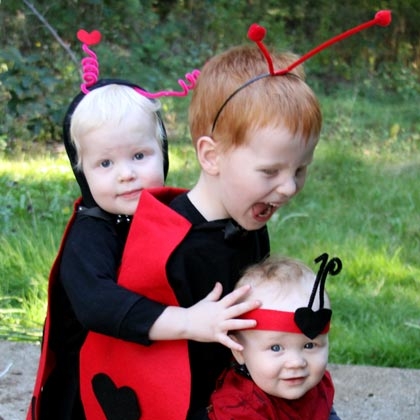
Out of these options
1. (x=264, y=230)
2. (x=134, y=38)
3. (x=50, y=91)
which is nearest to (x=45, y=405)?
(x=264, y=230)

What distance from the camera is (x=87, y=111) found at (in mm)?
2660

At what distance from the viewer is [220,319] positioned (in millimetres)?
2385

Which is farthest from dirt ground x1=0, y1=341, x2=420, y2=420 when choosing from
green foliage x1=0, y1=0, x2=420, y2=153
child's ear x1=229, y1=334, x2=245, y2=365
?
green foliage x1=0, y1=0, x2=420, y2=153

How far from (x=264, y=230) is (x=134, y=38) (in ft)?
22.3

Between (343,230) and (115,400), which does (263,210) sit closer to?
(115,400)

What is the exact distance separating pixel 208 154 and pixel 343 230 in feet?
12.3

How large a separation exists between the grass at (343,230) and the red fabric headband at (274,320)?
1935 mm

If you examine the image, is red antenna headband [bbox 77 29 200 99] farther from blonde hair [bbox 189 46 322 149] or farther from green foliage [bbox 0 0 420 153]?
green foliage [bbox 0 0 420 153]

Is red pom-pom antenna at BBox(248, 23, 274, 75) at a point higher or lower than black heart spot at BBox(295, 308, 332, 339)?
higher

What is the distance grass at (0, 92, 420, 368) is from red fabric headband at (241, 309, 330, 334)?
1935mm

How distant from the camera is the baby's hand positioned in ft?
7.80

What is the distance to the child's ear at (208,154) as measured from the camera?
244 cm

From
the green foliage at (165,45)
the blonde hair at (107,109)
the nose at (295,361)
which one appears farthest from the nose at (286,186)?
the green foliage at (165,45)

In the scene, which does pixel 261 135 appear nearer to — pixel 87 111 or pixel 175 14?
pixel 87 111
